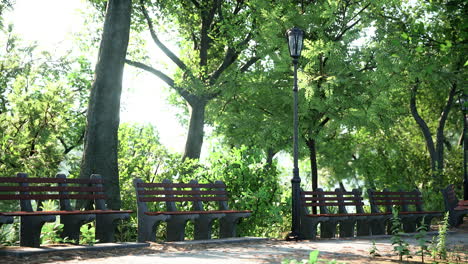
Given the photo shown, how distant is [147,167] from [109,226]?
488 centimetres

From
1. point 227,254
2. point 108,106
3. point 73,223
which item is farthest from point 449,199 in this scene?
point 73,223

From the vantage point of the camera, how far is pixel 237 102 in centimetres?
2009

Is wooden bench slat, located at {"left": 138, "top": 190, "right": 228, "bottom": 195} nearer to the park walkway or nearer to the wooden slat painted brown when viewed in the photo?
the wooden slat painted brown

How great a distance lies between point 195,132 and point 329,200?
9.66 meters

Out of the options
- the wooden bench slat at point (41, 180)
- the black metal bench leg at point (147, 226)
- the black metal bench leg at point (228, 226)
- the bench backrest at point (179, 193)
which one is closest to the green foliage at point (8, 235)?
the wooden bench slat at point (41, 180)

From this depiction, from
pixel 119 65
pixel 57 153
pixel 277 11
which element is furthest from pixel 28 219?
pixel 277 11

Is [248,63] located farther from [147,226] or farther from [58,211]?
[58,211]

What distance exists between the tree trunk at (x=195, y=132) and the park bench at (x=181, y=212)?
9379mm

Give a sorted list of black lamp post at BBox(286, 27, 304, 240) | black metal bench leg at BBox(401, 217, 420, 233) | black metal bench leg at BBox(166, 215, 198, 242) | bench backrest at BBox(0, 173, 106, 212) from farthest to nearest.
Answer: black metal bench leg at BBox(401, 217, 420, 233), black lamp post at BBox(286, 27, 304, 240), black metal bench leg at BBox(166, 215, 198, 242), bench backrest at BBox(0, 173, 106, 212)

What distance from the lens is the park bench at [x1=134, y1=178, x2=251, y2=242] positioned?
10031 mm

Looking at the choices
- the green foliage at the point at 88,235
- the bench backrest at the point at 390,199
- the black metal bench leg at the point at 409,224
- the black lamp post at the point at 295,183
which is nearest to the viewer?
the green foliage at the point at 88,235

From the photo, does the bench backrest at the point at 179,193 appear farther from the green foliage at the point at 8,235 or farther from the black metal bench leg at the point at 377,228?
the black metal bench leg at the point at 377,228

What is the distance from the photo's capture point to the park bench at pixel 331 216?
12352 millimetres

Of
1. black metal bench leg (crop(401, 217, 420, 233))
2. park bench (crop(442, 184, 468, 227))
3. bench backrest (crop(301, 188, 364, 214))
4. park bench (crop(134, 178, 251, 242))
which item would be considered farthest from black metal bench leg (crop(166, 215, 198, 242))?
park bench (crop(442, 184, 468, 227))
